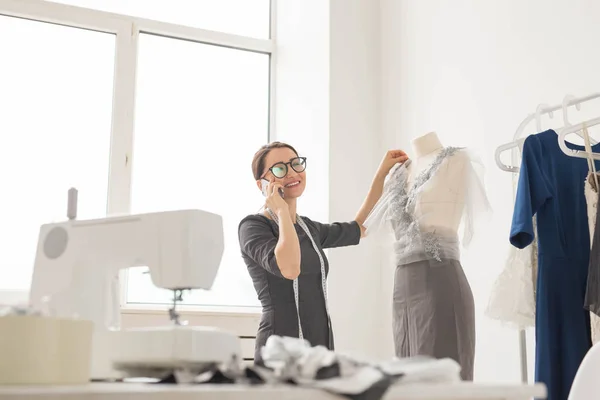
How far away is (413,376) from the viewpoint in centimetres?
96

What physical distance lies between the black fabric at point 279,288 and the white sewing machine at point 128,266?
1040 millimetres

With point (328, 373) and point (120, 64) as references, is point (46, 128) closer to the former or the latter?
point (120, 64)

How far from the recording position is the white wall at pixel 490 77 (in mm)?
2658

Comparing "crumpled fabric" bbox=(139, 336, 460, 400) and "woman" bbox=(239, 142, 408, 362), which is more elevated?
"woman" bbox=(239, 142, 408, 362)

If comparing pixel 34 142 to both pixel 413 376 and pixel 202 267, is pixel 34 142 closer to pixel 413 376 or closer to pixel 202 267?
pixel 202 267

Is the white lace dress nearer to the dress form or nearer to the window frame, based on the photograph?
the dress form

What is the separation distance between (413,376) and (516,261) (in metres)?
1.46

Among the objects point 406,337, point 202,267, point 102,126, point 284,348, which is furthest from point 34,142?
point 284,348

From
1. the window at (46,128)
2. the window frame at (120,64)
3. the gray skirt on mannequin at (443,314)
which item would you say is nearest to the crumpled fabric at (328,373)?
the gray skirt on mannequin at (443,314)

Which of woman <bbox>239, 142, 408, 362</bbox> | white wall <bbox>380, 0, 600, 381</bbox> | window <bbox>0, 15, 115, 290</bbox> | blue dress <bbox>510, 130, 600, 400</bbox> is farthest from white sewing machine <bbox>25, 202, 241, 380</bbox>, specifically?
window <bbox>0, 15, 115, 290</bbox>

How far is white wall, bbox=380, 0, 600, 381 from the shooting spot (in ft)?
8.72

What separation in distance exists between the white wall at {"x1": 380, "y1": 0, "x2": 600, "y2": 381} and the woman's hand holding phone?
969 mm

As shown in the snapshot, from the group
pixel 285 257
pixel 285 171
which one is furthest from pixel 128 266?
pixel 285 171

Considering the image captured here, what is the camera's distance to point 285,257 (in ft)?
7.30
